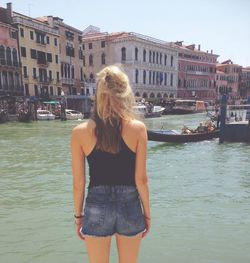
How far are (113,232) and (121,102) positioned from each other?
696mm

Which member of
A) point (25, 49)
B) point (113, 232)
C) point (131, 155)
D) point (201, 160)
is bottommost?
point (201, 160)

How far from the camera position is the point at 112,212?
1806 mm

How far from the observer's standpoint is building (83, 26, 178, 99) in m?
44.5

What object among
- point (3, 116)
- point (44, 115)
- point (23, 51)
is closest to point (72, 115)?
point (44, 115)

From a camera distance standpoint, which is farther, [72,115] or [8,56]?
[72,115]

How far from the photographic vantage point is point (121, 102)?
178cm

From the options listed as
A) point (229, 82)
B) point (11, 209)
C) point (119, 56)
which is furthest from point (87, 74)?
point (11, 209)

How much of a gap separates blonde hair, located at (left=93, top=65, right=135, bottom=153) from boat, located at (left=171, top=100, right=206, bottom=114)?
4034cm

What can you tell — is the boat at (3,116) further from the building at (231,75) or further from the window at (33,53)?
the building at (231,75)

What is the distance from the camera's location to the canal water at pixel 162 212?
400 cm

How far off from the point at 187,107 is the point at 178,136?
2983 cm

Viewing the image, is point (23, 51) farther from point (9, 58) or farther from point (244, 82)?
point (244, 82)

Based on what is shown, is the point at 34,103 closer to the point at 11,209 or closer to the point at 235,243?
the point at 11,209

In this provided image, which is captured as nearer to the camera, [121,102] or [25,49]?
[121,102]
